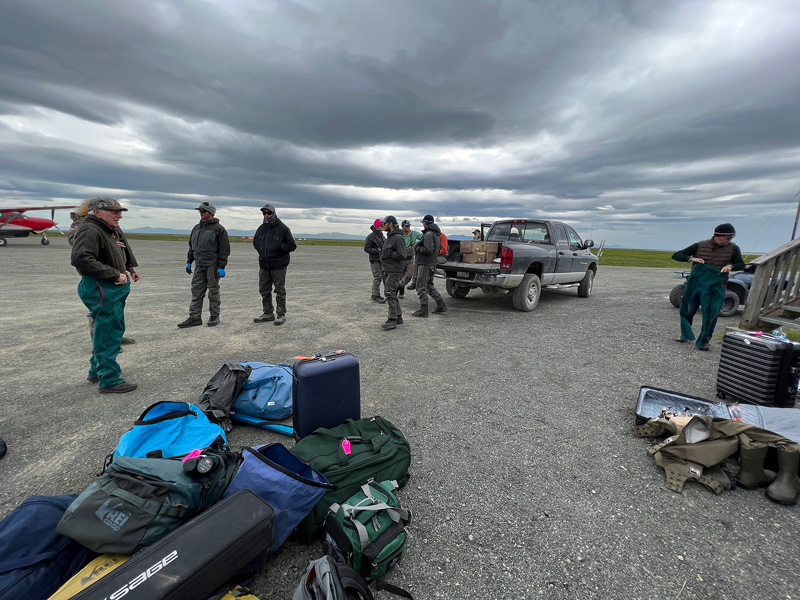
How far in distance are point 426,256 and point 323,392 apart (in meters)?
4.77

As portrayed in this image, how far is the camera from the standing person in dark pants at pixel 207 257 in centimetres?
637

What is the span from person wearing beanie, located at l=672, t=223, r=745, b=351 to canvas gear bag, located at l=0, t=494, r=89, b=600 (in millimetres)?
7071

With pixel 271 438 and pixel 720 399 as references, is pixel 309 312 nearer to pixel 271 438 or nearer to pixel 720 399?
pixel 271 438

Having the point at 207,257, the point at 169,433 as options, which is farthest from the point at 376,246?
the point at 169,433

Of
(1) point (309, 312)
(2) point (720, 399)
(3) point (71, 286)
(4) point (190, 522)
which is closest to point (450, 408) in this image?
(4) point (190, 522)

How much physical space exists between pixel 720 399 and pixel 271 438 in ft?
15.2

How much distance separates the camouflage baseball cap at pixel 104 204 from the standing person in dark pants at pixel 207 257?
246cm

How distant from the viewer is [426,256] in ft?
23.8

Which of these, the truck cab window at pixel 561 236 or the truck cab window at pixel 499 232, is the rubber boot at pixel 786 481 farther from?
the truck cab window at pixel 499 232

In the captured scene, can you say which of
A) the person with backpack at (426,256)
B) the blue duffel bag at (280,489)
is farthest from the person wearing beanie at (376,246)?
the blue duffel bag at (280,489)

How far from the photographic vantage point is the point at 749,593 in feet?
5.85

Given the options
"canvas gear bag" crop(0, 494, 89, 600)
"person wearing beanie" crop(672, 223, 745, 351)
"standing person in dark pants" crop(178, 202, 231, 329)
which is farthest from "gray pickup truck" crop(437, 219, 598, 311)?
"canvas gear bag" crop(0, 494, 89, 600)

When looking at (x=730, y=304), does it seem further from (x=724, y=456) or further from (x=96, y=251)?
(x=96, y=251)

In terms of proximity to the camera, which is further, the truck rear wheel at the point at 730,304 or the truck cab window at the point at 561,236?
the truck cab window at the point at 561,236
